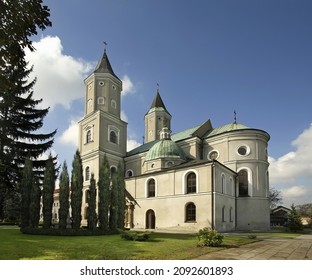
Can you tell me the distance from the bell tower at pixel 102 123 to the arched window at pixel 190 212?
15570 mm

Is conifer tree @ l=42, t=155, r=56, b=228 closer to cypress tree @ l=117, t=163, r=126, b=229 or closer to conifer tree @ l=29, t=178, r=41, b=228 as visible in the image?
conifer tree @ l=29, t=178, r=41, b=228

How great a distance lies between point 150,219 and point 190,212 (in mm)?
5807

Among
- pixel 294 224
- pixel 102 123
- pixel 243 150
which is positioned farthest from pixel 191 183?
pixel 102 123

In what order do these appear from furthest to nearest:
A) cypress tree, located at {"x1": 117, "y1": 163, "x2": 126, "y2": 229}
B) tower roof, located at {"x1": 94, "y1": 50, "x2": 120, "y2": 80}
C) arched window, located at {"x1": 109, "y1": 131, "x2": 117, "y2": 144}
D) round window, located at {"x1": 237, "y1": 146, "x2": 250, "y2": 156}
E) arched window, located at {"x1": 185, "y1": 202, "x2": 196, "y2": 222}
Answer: tower roof, located at {"x1": 94, "y1": 50, "x2": 120, "y2": 80} → arched window, located at {"x1": 109, "y1": 131, "x2": 117, "y2": 144} → round window, located at {"x1": 237, "y1": 146, "x2": 250, "y2": 156} → arched window, located at {"x1": 185, "y1": 202, "x2": 196, "y2": 222} → cypress tree, located at {"x1": 117, "y1": 163, "x2": 126, "y2": 229}

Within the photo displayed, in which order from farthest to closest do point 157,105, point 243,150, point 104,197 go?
point 157,105, point 243,150, point 104,197

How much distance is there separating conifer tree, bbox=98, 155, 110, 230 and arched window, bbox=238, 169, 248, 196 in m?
17.8

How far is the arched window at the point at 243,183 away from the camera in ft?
116

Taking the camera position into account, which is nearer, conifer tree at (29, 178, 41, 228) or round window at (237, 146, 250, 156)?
conifer tree at (29, 178, 41, 228)

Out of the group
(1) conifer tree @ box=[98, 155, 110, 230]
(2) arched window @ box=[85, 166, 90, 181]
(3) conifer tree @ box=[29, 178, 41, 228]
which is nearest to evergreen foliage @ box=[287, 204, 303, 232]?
(1) conifer tree @ box=[98, 155, 110, 230]

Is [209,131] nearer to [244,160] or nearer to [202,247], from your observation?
[244,160]

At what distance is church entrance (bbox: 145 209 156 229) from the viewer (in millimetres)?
33750

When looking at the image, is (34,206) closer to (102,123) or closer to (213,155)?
(102,123)

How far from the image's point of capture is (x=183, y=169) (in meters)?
31.5
